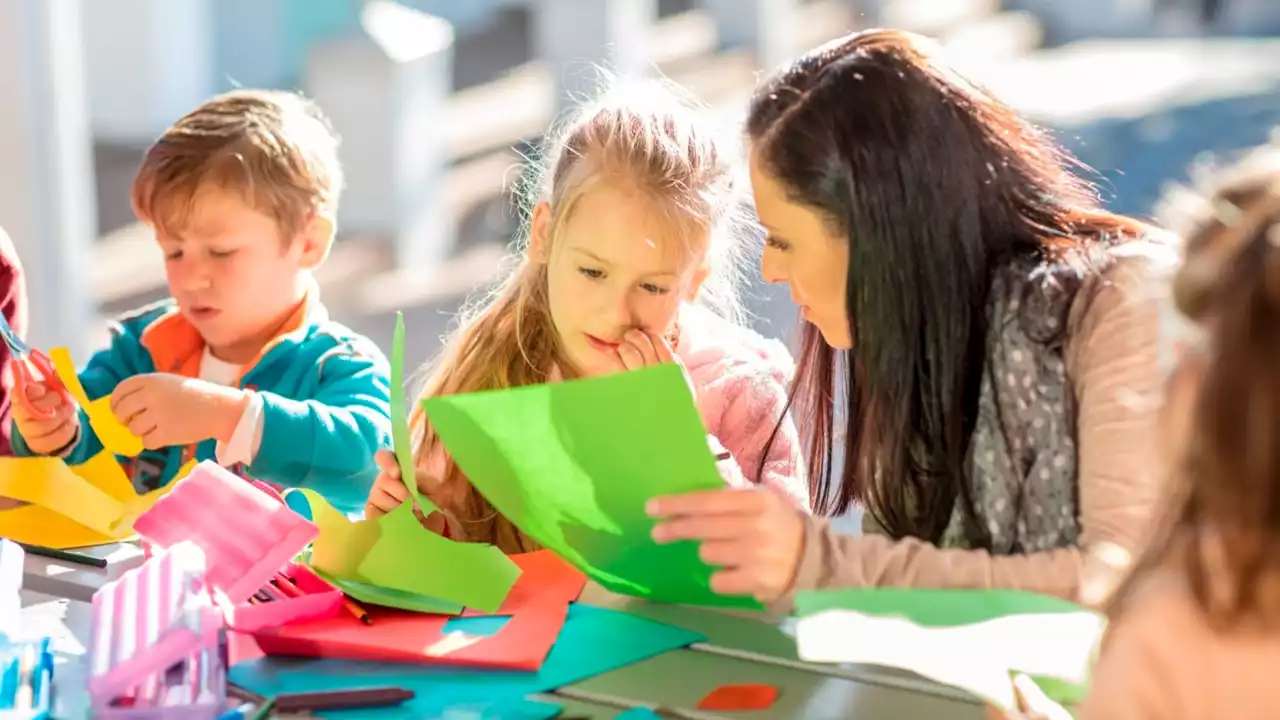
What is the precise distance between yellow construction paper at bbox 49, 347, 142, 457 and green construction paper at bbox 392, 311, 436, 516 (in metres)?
0.30

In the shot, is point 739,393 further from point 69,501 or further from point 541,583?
point 69,501

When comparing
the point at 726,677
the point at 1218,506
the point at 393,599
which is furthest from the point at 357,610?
the point at 1218,506

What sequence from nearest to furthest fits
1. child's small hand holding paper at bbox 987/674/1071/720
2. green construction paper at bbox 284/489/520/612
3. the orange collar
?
child's small hand holding paper at bbox 987/674/1071/720, green construction paper at bbox 284/489/520/612, the orange collar

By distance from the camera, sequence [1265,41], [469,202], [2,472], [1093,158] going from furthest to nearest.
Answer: [1265,41], [1093,158], [469,202], [2,472]

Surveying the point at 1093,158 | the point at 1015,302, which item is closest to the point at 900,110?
the point at 1015,302

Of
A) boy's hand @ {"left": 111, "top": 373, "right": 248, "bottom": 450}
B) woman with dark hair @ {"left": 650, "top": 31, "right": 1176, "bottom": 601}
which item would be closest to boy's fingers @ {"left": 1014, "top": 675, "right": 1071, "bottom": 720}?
woman with dark hair @ {"left": 650, "top": 31, "right": 1176, "bottom": 601}

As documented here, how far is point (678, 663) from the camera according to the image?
0.99m

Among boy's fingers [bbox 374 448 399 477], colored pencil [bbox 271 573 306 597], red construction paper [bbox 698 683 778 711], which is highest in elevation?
boy's fingers [bbox 374 448 399 477]

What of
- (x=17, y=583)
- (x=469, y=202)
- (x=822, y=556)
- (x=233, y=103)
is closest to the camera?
(x=822, y=556)

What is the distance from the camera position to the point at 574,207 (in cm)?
132

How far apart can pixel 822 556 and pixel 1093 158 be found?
15.7 feet

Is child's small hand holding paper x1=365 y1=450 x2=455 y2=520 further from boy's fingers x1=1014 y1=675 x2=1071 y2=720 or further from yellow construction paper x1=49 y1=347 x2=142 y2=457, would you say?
boy's fingers x1=1014 y1=675 x2=1071 y2=720

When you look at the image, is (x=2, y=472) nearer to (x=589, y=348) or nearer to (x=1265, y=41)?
(x=589, y=348)

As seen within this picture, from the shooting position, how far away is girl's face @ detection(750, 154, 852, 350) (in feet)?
3.50
